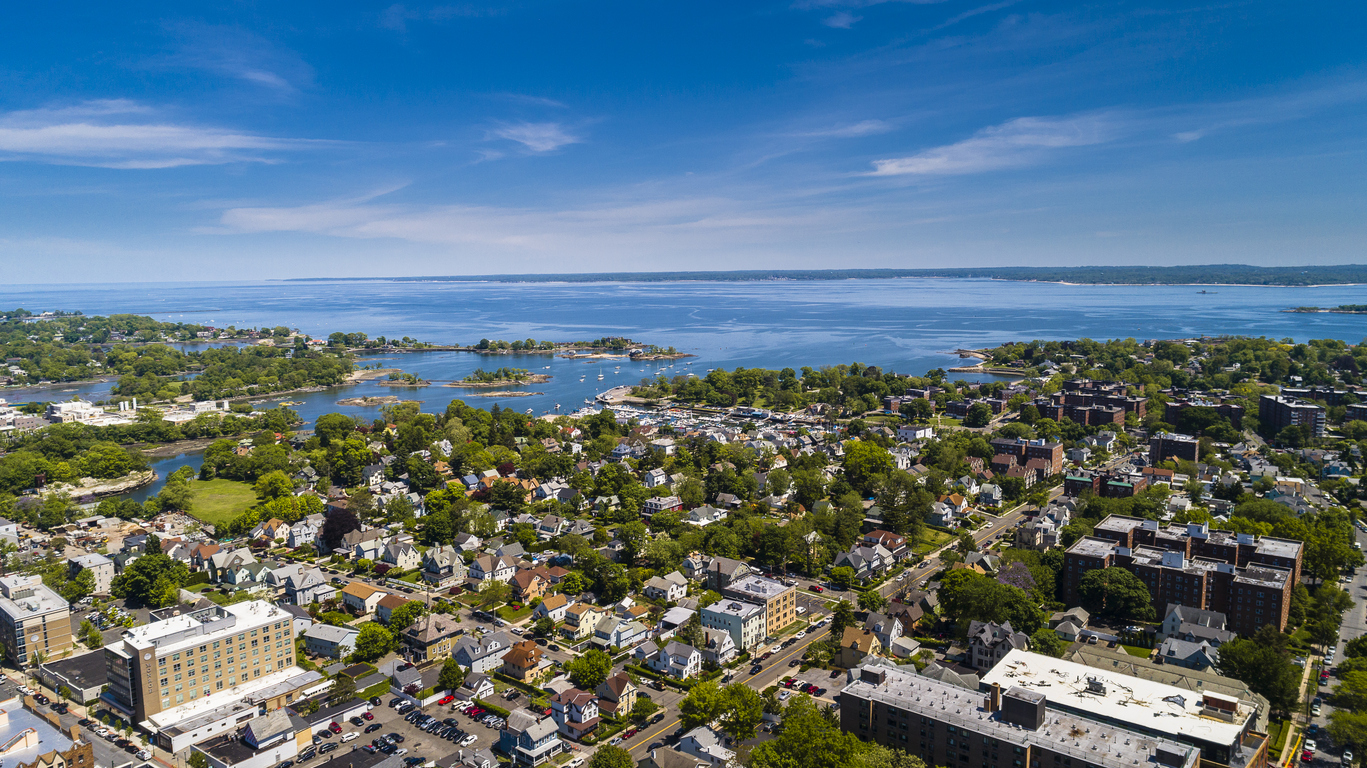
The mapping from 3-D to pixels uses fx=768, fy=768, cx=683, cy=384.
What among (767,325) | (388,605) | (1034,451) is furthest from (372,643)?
Answer: (767,325)

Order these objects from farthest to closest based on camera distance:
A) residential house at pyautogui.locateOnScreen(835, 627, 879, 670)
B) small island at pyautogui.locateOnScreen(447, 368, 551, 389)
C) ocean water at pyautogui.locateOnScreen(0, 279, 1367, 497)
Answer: ocean water at pyautogui.locateOnScreen(0, 279, 1367, 497) → small island at pyautogui.locateOnScreen(447, 368, 551, 389) → residential house at pyautogui.locateOnScreen(835, 627, 879, 670)

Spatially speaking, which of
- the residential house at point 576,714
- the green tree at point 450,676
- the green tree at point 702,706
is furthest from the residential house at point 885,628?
the green tree at point 450,676

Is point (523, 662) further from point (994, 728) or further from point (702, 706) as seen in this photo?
point (994, 728)

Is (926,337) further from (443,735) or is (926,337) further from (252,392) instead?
(443,735)

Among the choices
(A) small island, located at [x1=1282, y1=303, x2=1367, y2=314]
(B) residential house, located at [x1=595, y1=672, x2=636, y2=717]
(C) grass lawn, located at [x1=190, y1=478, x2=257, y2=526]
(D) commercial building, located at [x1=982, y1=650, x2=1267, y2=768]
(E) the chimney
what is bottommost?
(C) grass lawn, located at [x1=190, y1=478, x2=257, y2=526]

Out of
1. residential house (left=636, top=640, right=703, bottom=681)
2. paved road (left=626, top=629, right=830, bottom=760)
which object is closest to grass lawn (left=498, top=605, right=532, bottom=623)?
residential house (left=636, top=640, right=703, bottom=681)

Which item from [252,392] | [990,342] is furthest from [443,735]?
[990,342]

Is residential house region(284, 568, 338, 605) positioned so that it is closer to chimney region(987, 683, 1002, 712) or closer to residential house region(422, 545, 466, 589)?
residential house region(422, 545, 466, 589)
